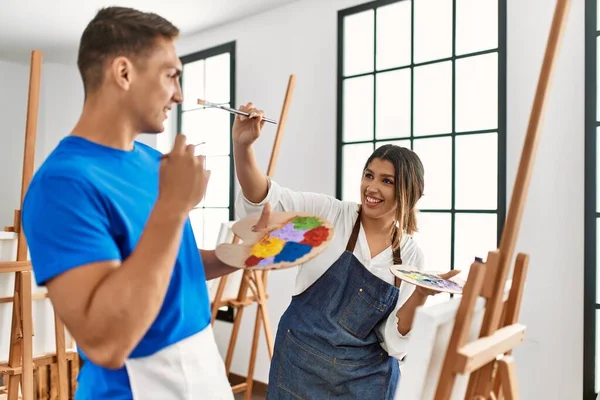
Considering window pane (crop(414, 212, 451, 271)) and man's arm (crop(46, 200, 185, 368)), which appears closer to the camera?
man's arm (crop(46, 200, 185, 368))

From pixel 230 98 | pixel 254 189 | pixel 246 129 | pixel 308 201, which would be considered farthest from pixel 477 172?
pixel 230 98

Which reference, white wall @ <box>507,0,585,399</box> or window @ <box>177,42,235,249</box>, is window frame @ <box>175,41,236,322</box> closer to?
window @ <box>177,42,235,249</box>

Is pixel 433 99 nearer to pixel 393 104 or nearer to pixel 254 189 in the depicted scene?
pixel 393 104

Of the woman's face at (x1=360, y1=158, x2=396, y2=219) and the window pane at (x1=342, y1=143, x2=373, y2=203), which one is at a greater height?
the window pane at (x1=342, y1=143, x2=373, y2=203)

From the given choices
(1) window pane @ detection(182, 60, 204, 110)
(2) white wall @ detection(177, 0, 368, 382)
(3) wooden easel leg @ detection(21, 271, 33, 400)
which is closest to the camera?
(3) wooden easel leg @ detection(21, 271, 33, 400)

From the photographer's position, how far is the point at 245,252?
1.19 m

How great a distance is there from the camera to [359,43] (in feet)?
12.2

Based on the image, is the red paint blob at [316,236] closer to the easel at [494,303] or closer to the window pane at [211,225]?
the easel at [494,303]

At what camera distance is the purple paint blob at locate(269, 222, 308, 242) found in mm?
1192

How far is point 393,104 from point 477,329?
8.28 feet

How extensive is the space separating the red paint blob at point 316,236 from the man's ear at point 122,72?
457mm

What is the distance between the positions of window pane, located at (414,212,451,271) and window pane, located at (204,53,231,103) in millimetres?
2042

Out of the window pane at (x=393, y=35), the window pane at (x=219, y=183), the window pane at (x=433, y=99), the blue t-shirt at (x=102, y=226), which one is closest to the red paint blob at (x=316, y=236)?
the blue t-shirt at (x=102, y=226)

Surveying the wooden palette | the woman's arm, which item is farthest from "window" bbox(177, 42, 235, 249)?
the wooden palette
